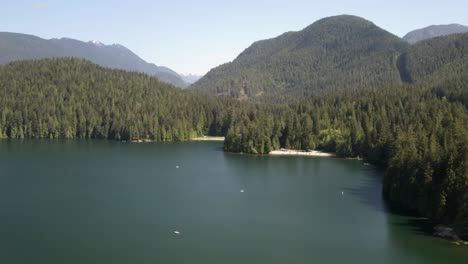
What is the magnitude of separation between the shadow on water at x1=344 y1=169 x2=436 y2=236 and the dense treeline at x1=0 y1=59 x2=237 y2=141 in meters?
85.4

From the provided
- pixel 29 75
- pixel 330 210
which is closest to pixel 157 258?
pixel 330 210

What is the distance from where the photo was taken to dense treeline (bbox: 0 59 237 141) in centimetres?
14838

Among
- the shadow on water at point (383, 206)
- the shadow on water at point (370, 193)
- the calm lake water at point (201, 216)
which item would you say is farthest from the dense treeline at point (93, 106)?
the shadow on water at point (383, 206)

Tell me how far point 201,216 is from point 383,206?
2136 centimetres

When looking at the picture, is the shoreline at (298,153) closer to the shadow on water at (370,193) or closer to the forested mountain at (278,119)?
the forested mountain at (278,119)

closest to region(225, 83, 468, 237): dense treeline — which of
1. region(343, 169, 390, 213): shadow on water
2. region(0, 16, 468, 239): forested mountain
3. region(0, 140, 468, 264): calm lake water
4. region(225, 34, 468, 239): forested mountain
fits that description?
region(225, 34, 468, 239): forested mountain

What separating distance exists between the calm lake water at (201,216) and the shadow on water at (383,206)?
0.49 feet

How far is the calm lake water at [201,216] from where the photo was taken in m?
40.9

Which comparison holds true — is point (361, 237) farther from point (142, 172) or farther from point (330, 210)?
point (142, 172)

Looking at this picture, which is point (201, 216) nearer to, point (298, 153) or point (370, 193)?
point (370, 193)

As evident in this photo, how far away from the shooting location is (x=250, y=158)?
4141 inches

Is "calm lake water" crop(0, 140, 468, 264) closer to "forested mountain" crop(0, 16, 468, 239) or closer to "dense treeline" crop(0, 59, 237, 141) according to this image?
"forested mountain" crop(0, 16, 468, 239)

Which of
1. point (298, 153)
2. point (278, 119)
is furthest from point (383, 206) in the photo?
Answer: point (278, 119)

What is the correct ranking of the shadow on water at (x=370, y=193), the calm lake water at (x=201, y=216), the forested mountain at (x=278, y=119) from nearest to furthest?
1. the calm lake water at (x=201, y=216)
2. the forested mountain at (x=278, y=119)
3. the shadow on water at (x=370, y=193)
